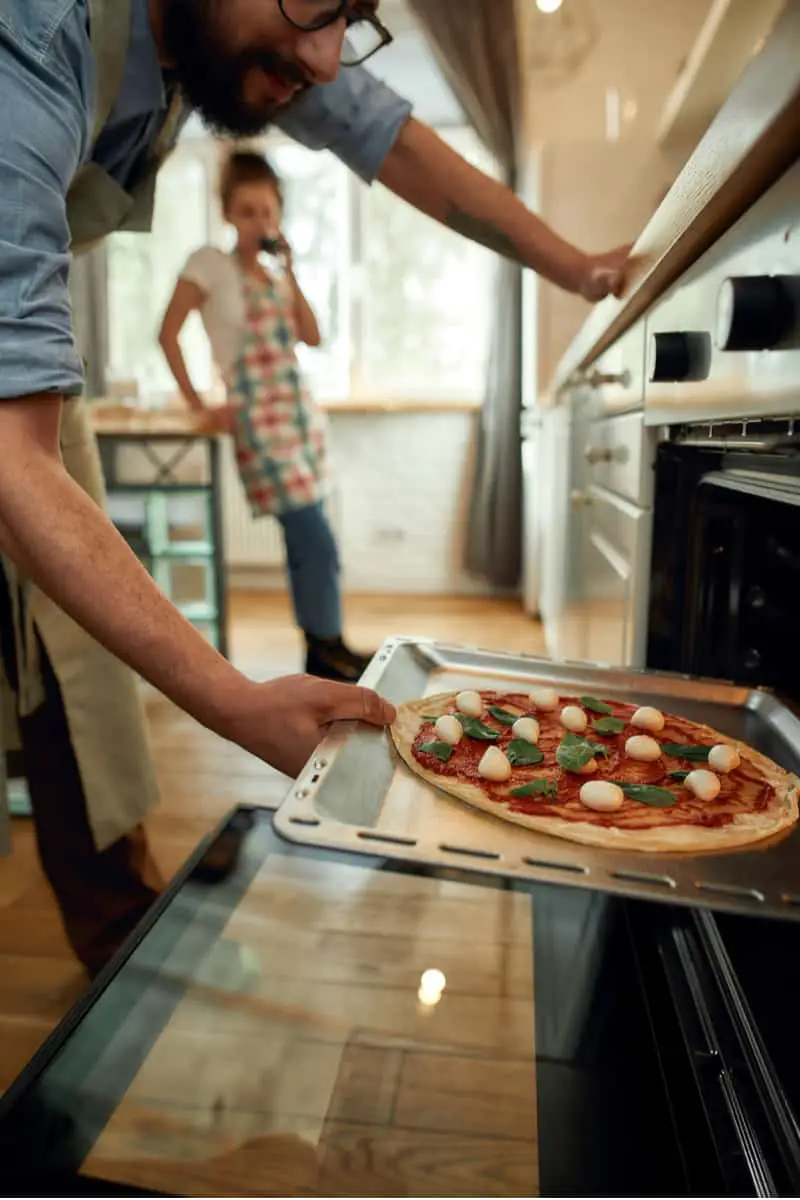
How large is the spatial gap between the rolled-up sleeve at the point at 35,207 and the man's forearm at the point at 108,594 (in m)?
0.07

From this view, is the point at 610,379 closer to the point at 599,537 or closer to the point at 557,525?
the point at 599,537

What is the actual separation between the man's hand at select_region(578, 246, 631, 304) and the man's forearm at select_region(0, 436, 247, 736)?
2.45 feet

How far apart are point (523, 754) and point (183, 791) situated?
118 cm

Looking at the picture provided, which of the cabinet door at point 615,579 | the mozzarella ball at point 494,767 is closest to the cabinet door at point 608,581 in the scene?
the cabinet door at point 615,579

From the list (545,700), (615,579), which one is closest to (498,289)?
(615,579)

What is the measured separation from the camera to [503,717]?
833 millimetres

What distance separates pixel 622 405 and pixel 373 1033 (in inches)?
31.5

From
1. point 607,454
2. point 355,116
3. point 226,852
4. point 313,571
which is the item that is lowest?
point 226,852

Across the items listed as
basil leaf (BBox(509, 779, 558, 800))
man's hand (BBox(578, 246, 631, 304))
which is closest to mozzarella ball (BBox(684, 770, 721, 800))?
basil leaf (BBox(509, 779, 558, 800))

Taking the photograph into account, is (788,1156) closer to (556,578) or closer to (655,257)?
(655,257)

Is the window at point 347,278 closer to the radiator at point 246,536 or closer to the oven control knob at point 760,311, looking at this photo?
the radiator at point 246,536

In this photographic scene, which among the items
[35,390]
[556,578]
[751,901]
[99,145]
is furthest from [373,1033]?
[556,578]

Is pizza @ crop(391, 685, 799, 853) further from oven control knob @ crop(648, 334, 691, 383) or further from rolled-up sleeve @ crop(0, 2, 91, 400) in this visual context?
rolled-up sleeve @ crop(0, 2, 91, 400)

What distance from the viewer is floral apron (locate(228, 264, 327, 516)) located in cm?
244
